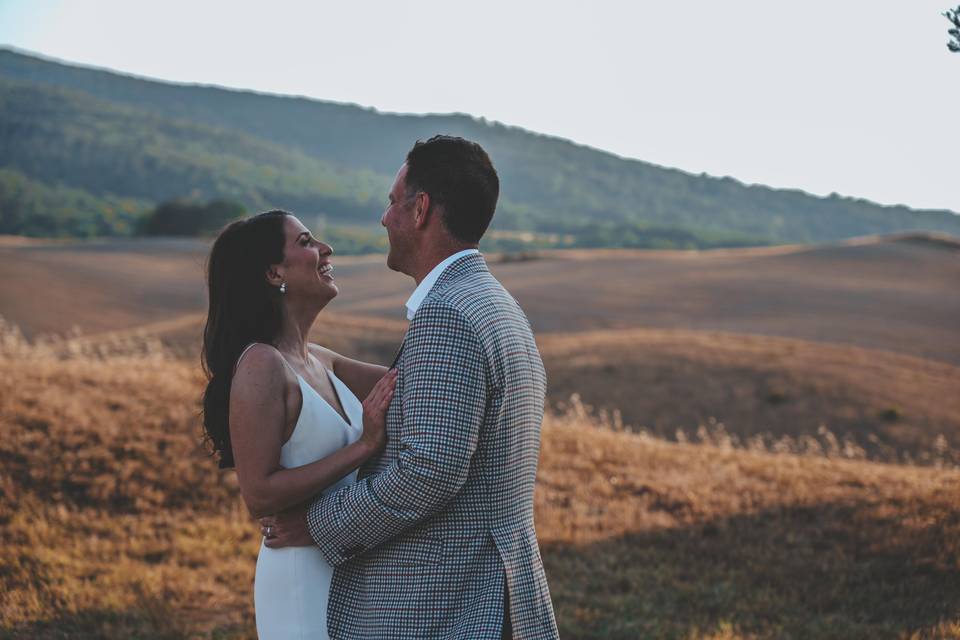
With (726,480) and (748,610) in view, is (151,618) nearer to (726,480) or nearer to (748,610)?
(748,610)

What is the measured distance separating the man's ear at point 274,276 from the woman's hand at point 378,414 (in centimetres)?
71

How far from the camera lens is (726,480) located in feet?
A: 34.9

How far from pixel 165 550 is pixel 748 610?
15.9 ft

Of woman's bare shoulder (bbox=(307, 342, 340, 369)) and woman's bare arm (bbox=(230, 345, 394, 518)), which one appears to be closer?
woman's bare arm (bbox=(230, 345, 394, 518))

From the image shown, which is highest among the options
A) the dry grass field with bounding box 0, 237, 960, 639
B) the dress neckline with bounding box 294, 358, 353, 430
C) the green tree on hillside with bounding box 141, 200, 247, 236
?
the dress neckline with bounding box 294, 358, 353, 430

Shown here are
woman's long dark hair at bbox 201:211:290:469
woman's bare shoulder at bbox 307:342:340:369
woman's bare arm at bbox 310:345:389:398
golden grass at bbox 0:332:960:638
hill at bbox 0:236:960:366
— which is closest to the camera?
woman's long dark hair at bbox 201:211:290:469

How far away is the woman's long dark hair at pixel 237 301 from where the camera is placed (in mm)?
3400

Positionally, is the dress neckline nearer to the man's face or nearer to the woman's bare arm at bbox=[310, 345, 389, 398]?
the woman's bare arm at bbox=[310, 345, 389, 398]

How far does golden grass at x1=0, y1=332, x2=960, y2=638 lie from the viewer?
6539 millimetres

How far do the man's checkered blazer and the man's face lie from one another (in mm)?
197

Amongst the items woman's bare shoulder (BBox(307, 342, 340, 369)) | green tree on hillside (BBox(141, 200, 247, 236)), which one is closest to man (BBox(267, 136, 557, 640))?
woman's bare shoulder (BBox(307, 342, 340, 369))

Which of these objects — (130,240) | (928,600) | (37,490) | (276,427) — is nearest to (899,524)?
(928,600)

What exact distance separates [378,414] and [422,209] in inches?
26.7

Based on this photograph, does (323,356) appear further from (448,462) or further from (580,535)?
(580,535)
